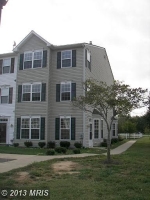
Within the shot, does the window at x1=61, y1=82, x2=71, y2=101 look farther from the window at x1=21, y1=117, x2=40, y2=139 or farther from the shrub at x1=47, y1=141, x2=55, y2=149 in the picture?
the shrub at x1=47, y1=141, x2=55, y2=149

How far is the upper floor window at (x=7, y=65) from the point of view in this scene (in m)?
23.1

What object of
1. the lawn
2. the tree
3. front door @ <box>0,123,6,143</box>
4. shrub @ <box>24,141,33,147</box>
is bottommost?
the lawn

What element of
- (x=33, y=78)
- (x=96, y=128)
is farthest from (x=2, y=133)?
(x=96, y=128)

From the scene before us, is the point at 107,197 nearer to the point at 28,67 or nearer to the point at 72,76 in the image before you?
Answer: the point at 72,76

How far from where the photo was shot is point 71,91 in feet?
68.0

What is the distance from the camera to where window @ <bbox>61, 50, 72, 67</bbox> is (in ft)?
69.5

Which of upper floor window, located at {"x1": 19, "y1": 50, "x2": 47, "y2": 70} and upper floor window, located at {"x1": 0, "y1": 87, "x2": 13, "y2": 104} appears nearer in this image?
upper floor window, located at {"x1": 19, "y1": 50, "x2": 47, "y2": 70}

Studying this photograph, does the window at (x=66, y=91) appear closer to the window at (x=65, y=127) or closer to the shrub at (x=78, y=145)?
the window at (x=65, y=127)

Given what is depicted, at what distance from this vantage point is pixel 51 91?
2159 cm

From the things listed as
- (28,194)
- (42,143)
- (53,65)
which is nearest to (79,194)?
(28,194)

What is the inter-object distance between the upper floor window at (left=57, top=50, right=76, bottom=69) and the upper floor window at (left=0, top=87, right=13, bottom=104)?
17.7 ft

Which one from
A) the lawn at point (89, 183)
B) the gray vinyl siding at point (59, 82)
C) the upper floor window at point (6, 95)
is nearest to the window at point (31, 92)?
the gray vinyl siding at point (59, 82)

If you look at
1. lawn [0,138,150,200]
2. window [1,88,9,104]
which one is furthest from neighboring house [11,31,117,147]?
lawn [0,138,150,200]

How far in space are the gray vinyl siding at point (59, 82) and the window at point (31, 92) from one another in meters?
1.08
